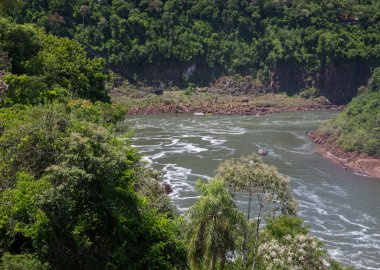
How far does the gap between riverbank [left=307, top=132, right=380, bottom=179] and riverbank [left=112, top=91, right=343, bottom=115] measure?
29.8m

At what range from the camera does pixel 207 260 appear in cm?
1523

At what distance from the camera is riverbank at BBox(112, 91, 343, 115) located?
89062 millimetres

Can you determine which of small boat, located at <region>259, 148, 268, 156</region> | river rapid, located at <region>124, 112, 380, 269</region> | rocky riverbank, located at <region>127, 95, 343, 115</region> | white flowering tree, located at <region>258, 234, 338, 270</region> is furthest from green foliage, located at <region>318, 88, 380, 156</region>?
white flowering tree, located at <region>258, 234, 338, 270</region>

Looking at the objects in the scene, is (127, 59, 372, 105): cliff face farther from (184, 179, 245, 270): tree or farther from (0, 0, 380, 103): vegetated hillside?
(184, 179, 245, 270): tree

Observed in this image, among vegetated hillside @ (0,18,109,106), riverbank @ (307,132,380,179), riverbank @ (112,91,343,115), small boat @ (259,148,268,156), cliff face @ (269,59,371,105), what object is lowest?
riverbank @ (307,132,380,179)

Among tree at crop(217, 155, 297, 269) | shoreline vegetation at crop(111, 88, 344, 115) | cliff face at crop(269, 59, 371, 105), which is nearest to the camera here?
tree at crop(217, 155, 297, 269)

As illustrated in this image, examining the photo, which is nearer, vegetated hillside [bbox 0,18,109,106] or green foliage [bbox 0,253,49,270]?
green foliage [bbox 0,253,49,270]

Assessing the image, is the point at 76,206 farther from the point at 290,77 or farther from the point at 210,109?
the point at 290,77

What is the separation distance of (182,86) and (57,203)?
3654 inches

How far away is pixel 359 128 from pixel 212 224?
50703 millimetres

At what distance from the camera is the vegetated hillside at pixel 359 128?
185ft

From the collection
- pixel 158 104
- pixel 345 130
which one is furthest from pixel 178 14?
pixel 345 130

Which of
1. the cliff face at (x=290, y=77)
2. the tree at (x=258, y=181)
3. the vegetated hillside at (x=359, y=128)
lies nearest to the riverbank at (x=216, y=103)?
the cliff face at (x=290, y=77)

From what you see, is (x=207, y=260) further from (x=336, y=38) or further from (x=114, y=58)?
(x=336, y=38)
